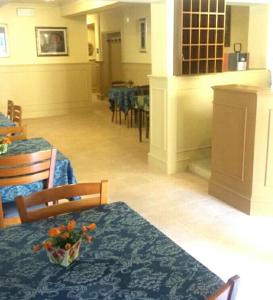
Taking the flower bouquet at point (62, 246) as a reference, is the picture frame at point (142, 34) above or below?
above

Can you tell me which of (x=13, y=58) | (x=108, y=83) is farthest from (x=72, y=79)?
(x=108, y=83)

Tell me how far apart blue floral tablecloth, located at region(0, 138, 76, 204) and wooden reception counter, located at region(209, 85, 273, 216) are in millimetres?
1574

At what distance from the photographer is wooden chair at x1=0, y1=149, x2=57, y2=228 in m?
2.08

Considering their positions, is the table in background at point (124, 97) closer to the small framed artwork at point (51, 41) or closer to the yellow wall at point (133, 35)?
the yellow wall at point (133, 35)

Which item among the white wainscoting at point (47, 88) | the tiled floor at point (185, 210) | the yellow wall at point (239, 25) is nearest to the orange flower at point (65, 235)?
the tiled floor at point (185, 210)

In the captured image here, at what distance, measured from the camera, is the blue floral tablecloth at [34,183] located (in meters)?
2.28

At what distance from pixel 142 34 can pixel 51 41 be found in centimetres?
210

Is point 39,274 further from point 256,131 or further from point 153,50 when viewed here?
point 153,50

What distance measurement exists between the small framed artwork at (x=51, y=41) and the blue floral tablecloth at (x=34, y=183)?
588 cm

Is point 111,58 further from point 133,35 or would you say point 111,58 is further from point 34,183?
point 34,183

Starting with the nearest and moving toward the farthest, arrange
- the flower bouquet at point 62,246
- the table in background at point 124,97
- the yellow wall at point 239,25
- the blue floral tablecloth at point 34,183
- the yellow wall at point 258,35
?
the flower bouquet at point 62,246
the blue floral tablecloth at point 34,183
the yellow wall at point 258,35
the table in background at point 124,97
the yellow wall at point 239,25

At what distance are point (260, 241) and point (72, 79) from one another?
694cm

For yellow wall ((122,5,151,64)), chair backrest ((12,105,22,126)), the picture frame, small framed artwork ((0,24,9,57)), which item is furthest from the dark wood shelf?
small framed artwork ((0,24,9,57))

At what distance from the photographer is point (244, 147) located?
10.6ft
